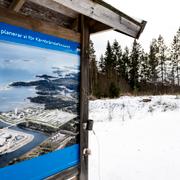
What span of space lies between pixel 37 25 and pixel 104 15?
28.8 inches

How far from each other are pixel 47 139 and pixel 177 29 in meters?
35.4

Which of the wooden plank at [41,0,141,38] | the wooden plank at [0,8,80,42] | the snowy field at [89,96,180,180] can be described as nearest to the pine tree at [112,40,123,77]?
the snowy field at [89,96,180,180]

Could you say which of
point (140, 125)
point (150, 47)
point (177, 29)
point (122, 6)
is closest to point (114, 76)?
point (150, 47)

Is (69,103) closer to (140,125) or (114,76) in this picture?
(140,125)

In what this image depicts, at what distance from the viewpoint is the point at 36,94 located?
2.30m

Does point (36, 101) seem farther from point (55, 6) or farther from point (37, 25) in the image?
point (55, 6)

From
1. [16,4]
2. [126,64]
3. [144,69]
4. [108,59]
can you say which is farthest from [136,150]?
[144,69]

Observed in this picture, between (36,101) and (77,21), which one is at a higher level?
(77,21)

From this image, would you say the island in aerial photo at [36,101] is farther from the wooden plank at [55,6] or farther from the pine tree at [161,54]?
the pine tree at [161,54]

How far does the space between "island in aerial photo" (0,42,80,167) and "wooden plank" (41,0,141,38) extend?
0.45 metres

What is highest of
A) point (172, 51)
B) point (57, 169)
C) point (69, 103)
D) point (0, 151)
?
point (172, 51)

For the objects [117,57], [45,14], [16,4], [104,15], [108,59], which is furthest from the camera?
[117,57]

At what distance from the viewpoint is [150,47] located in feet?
115

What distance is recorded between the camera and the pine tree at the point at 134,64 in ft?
110
